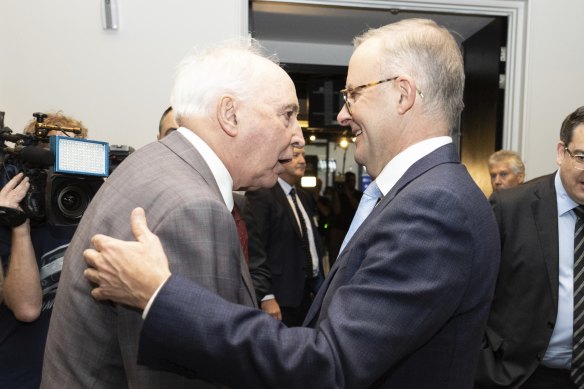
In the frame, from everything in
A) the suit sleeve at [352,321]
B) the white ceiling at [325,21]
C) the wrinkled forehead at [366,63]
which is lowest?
the suit sleeve at [352,321]

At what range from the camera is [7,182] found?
72.9 inches

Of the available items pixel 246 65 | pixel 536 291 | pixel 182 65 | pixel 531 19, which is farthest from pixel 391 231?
pixel 531 19

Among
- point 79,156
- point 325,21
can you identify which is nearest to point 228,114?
point 79,156

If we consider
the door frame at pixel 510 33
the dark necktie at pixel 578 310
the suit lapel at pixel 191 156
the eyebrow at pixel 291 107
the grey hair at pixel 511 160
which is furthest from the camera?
the door frame at pixel 510 33

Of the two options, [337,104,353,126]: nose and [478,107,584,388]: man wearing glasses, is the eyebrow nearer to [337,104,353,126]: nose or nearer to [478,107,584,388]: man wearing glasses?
[337,104,353,126]: nose

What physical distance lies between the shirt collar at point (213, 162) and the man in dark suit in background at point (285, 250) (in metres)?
1.90

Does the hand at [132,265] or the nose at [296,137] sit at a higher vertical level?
the nose at [296,137]

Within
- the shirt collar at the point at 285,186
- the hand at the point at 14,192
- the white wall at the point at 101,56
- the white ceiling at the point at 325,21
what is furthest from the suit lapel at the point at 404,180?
the white ceiling at the point at 325,21

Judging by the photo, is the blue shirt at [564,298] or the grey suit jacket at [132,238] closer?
the grey suit jacket at [132,238]

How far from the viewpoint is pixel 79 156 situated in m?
1.79

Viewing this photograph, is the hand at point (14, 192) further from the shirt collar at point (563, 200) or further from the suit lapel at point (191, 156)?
the shirt collar at point (563, 200)

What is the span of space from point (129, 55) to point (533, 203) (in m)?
2.55

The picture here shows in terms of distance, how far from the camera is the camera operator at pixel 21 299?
1760mm

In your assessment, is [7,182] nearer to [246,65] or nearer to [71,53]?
[246,65]
